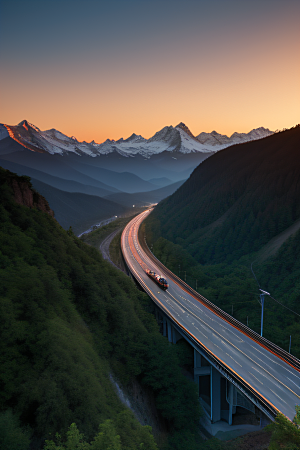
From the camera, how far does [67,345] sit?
23.9m

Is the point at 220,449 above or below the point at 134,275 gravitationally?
below

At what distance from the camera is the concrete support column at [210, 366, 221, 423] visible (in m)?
37.6

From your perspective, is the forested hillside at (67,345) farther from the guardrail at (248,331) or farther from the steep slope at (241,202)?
the steep slope at (241,202)

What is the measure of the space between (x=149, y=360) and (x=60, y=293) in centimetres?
1629

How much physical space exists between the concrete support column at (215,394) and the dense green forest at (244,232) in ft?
37.3

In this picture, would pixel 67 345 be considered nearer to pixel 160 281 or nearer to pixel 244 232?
pixel 160 281

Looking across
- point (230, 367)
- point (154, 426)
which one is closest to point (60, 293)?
point (154, 426)

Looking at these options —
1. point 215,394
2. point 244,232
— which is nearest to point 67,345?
point 215,394

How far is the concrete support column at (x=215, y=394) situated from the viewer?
37594 millimetres

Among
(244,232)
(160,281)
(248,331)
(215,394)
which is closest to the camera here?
(215,394)

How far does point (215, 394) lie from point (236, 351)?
7631mm

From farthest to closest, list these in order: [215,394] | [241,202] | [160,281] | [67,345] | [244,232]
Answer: [241,202], [244,232], [160,281], [215,394], [67,345]

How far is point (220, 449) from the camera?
2873cm

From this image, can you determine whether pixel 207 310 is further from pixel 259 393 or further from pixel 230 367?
pixel 259 393
